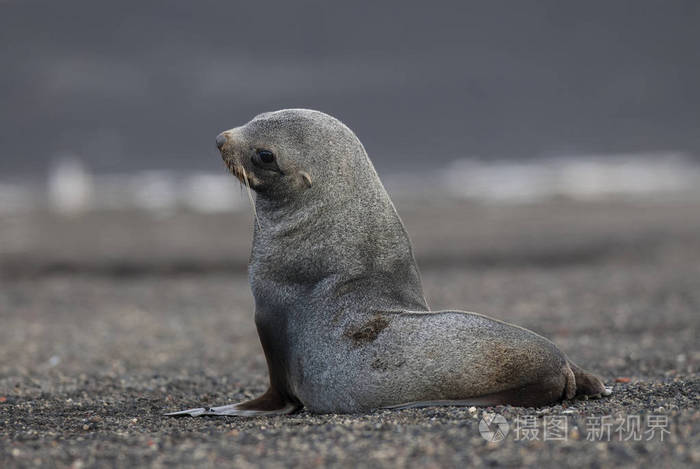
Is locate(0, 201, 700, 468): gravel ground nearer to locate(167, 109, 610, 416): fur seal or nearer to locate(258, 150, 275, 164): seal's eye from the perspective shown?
locate(167, 109, 610, 416): fur seal

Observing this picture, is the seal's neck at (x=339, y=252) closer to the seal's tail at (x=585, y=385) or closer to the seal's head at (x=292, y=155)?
the seal's head at (x=292, y=155)

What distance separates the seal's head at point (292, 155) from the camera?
5.79 m

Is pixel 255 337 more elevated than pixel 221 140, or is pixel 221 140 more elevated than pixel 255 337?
pixel 221 140

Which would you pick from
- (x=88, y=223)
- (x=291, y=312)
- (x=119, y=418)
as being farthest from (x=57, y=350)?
(x=88, y=223)

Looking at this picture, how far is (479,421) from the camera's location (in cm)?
493

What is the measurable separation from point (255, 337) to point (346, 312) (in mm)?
5691

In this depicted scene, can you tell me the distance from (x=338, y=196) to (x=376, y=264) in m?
0.47

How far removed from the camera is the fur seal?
5297mm

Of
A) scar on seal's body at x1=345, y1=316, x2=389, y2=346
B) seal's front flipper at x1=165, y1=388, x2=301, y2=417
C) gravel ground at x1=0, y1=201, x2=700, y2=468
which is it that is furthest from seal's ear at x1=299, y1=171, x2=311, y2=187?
gravel ground at x1=0, y1=201, x2=700, y2=468

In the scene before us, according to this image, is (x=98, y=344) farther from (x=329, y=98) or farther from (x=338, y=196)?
(x=329, y=98)

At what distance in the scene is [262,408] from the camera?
574 cm

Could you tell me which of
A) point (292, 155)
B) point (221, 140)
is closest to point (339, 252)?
point (292, 155)

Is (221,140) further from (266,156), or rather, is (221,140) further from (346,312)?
(346,312)

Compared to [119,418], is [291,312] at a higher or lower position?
higher
